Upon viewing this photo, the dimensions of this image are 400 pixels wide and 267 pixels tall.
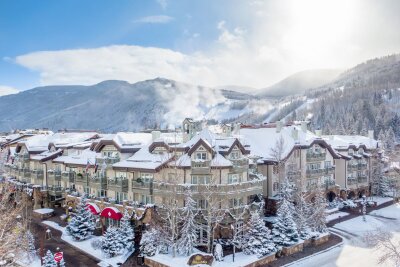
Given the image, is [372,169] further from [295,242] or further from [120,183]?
[120,183]

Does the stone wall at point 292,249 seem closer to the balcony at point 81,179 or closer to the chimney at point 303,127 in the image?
the chimney at point 303,127

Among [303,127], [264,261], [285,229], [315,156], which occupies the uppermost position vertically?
[303,127]

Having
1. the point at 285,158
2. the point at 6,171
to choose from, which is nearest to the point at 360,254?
the point at 285,158

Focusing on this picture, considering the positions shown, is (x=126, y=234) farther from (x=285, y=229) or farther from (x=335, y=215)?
(x=335, y=215)

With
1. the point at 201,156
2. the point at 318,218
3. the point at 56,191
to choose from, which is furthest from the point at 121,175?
the point at 318,218

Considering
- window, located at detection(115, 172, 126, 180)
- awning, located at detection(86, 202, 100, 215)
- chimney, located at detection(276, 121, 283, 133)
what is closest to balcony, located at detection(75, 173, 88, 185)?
awning, located at detection(86, 202, 100, 215)

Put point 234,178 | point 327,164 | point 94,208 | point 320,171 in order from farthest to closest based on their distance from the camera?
point 327,164, point 320,171, point 94,208, point 234,178

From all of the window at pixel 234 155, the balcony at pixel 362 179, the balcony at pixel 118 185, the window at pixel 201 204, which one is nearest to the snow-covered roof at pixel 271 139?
the window at pixel 234 155
